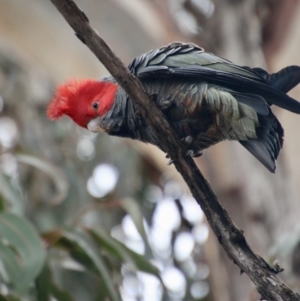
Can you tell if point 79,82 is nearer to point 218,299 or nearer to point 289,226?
point 289,226

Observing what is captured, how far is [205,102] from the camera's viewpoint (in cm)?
246

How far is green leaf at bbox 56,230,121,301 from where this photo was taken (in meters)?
3.29

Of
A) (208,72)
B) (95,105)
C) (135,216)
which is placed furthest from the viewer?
(135,216)

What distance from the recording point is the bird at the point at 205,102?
2410 mm

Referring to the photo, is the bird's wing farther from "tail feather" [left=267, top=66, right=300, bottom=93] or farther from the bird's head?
the bird's head

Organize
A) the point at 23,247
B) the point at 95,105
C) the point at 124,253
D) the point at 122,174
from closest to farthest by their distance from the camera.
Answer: the point at 95,105 → the point at 23,247 → the point at 124,253 → the point at 122,174

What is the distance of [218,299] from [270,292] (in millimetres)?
2980

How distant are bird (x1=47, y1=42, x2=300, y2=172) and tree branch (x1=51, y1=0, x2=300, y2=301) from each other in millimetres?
62

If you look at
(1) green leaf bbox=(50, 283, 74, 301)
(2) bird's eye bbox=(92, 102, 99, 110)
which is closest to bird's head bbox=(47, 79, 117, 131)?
(2) bird's eye bbox=(92, 102, 99, 110)

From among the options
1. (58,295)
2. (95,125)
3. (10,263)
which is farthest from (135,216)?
(95,125)

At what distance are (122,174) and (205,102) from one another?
370cm

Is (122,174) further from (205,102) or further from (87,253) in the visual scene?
(205,102)

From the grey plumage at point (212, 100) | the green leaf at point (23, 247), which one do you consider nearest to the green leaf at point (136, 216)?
the green leaf at point (23, 247)

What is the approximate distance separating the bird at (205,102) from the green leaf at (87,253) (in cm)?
84
